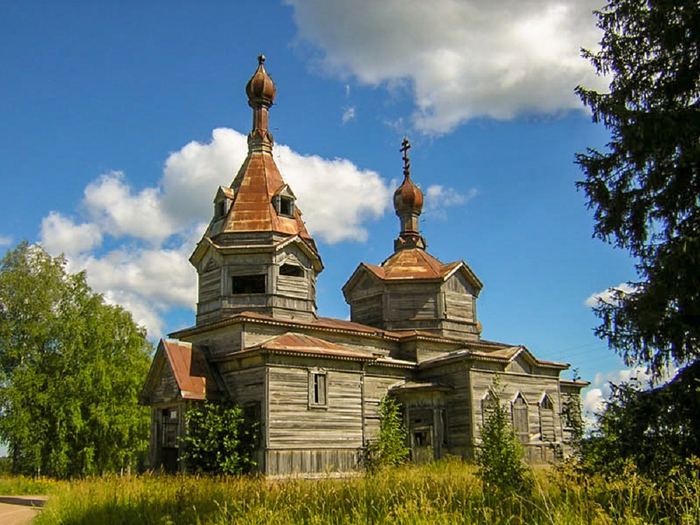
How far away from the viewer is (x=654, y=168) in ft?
37.6

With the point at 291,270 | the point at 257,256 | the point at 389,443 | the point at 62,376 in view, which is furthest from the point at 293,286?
the point at 62,376

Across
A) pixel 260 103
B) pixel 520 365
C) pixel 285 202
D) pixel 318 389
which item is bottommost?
pixel 318 389

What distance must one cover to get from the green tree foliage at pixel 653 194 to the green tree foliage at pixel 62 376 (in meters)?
28.1

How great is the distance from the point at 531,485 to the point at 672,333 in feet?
10.6

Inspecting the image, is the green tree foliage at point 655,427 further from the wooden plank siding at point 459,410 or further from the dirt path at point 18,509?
the wooden plank siding at point 459,410

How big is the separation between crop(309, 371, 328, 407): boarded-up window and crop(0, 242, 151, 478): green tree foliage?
1420cm

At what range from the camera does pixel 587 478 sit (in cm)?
927

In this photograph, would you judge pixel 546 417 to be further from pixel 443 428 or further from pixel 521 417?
pixel 443 428

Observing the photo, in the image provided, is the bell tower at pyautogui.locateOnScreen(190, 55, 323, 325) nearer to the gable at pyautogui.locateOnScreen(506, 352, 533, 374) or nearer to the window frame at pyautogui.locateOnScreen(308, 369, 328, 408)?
the window frame at pyautogui.locateOnScreen(308, 369, 328, 408)

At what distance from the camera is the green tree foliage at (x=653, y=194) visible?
34.8ft

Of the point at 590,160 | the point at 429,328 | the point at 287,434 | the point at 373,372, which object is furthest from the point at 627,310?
the point at 429,328

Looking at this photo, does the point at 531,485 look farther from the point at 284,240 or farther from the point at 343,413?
the point at 284,240

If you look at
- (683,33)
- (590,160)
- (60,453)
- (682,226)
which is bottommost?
(60,453)

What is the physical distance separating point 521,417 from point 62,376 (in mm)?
22059
